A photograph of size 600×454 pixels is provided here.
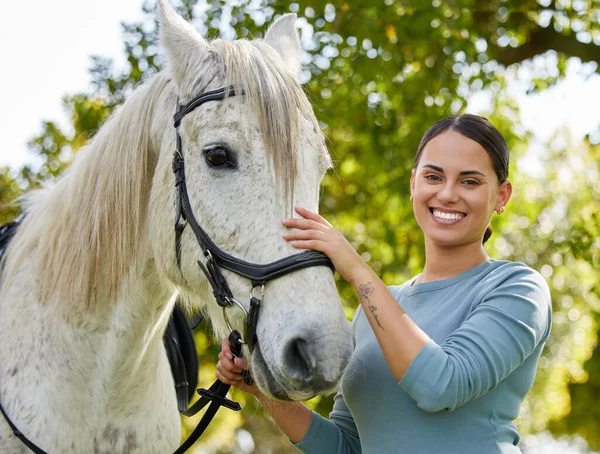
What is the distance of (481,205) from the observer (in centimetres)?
207

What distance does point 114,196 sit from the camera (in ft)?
8.17

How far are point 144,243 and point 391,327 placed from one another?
110cm

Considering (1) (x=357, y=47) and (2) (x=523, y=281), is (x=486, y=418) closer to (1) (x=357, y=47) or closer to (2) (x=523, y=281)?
(2) (x=523, y=281)

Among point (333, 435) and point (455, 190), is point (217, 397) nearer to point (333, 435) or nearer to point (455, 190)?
point (333, 435)

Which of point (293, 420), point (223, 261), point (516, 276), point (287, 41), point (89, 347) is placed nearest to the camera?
point (516, 276)

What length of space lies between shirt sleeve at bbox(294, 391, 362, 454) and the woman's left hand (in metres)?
0.68

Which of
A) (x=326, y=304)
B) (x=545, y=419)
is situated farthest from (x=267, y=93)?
(x=545, y=419)

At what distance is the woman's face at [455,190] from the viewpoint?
2.06 metres

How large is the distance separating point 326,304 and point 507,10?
5.77 metres

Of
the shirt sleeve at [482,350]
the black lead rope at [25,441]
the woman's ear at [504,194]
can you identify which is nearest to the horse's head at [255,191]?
the shirt sleeve at [482,350]

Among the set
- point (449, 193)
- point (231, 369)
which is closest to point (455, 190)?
point (449, 193)

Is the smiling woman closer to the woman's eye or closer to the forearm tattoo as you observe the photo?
the forearm tattoo

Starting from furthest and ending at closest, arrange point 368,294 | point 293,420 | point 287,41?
1. point 287,41
2. point 293,420
3. point 368,294

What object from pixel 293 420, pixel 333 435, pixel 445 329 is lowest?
A: pixel 333 435
